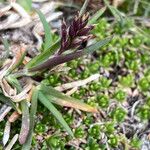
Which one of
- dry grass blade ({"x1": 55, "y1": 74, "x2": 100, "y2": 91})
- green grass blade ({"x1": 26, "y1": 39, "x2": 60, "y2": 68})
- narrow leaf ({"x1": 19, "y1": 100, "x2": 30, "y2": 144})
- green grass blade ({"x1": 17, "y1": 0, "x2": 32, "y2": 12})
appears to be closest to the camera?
narrow leaf ({"x1": 19, "y1": 100, "x2": 30, "y2": 144})

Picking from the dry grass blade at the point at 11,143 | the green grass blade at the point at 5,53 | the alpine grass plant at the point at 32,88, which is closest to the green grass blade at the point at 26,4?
the alpine grass plant at the point at 32,88

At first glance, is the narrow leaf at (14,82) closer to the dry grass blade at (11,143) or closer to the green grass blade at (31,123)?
the green grass blade at (31,123)

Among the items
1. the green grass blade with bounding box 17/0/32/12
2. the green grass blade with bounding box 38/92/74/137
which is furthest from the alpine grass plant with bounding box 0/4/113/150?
the green grass blade with bounding box 17/0/32/12

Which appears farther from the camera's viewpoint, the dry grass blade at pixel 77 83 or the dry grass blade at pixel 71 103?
the dry grass blade at pixel 77 83

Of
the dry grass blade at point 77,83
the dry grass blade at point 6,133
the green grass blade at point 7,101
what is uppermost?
the green grass blade at point 7,101

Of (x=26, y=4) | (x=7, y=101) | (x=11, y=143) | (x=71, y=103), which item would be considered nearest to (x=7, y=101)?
(x=7, y=101)

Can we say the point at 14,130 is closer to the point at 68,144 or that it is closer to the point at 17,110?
the point at 17,110

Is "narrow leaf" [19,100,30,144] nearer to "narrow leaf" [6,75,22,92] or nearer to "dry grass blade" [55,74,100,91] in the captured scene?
"narrow leaf" [6,75,22,92]

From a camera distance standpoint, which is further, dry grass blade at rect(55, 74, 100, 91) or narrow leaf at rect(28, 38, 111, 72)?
dry grass blade at rect(55, 74, 100, 91)
